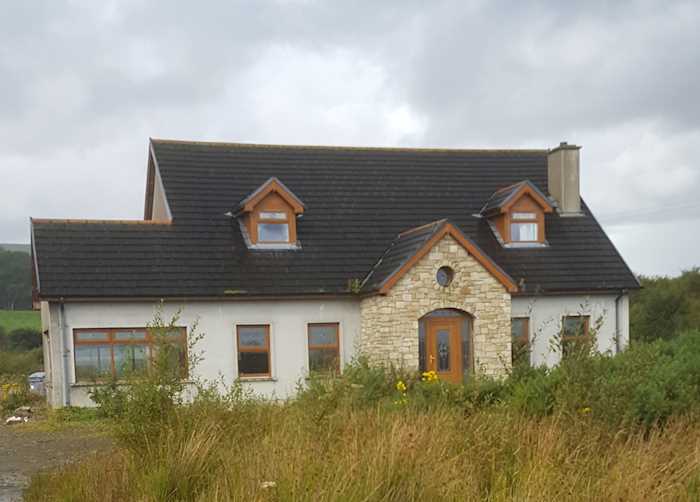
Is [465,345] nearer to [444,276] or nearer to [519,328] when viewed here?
[444,276]

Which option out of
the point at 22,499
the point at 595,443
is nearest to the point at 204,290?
the point at 22,499

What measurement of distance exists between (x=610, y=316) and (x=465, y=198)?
18.2ft

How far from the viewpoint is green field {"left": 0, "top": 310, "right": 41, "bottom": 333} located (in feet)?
173

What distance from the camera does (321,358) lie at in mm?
20828

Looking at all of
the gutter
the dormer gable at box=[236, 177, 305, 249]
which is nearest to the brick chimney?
the dormer gable at box=[236, 177, 305, 249]

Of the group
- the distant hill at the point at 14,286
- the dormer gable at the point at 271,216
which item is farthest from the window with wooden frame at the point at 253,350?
the distant hill at the point at 14,286

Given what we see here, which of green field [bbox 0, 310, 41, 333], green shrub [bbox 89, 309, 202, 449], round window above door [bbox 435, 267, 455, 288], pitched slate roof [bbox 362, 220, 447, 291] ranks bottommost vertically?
green field [bbox 0, 310, 41, 333]

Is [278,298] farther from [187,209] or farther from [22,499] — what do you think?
[22,499]

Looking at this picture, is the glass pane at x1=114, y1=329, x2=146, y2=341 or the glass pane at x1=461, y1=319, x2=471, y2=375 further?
the glass pane at x1=461, y1=319, x2=471, y2=375

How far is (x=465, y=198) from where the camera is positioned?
Result: 2455cm

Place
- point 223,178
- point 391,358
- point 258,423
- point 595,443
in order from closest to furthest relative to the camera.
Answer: point 595,443, point 258,423, point 391,358, point 223,178

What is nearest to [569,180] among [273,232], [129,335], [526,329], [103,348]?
[526,329]

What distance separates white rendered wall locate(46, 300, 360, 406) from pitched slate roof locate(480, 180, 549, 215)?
209 inches

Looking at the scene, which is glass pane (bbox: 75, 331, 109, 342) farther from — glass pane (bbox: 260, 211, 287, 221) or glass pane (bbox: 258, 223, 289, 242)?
glass pane (bbox: 260, 211, 287, 221)
